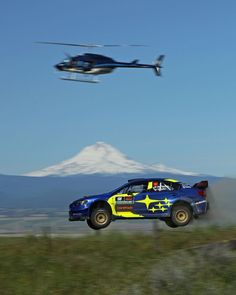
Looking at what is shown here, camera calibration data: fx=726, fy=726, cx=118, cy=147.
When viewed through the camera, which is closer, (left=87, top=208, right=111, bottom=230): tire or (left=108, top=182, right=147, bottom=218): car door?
(left=87, top=208, right=111, bottom=230): tire

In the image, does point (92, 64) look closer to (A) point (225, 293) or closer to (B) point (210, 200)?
(B) point (210, 200)

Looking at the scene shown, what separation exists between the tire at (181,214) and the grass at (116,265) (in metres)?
3.94

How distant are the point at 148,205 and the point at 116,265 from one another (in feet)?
26.3

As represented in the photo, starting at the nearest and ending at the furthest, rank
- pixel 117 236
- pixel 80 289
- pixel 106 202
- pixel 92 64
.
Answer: pixel 80 289, pixel 117 236, pixel 106 202, pixel 92 64

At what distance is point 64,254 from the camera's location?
15484 mm

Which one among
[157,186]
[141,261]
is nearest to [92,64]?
[157,186]

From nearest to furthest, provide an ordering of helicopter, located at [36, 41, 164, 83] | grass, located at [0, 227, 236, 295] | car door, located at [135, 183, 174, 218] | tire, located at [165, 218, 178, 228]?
grass, located at [0, 227, 236, 295], car door, located at [135, 183, 174, 218], tire, located at [165, 218, 178, 228], helicopter, located at [36, 41, 164, 83]

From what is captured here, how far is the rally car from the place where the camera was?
2161 centimetres

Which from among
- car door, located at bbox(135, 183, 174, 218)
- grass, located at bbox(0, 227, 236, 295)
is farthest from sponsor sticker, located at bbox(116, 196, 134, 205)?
grass, located at bbox(0, 227, 236, 295)

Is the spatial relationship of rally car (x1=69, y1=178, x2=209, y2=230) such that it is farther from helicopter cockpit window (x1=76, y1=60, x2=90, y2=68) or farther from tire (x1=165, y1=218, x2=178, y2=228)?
helicopter cockpit window (x1=76, y1=60, x2=90, y2=68)

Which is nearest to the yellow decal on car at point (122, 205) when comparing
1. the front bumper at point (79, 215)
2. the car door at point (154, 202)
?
the car door at point (154, 202)

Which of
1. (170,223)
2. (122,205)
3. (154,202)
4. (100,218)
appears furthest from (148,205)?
A: (100,218)

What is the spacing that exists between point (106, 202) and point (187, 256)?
29.0 ft

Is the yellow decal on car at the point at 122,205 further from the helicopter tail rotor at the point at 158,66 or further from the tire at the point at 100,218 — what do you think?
the helicopter tail rotor at the point at 158,66
